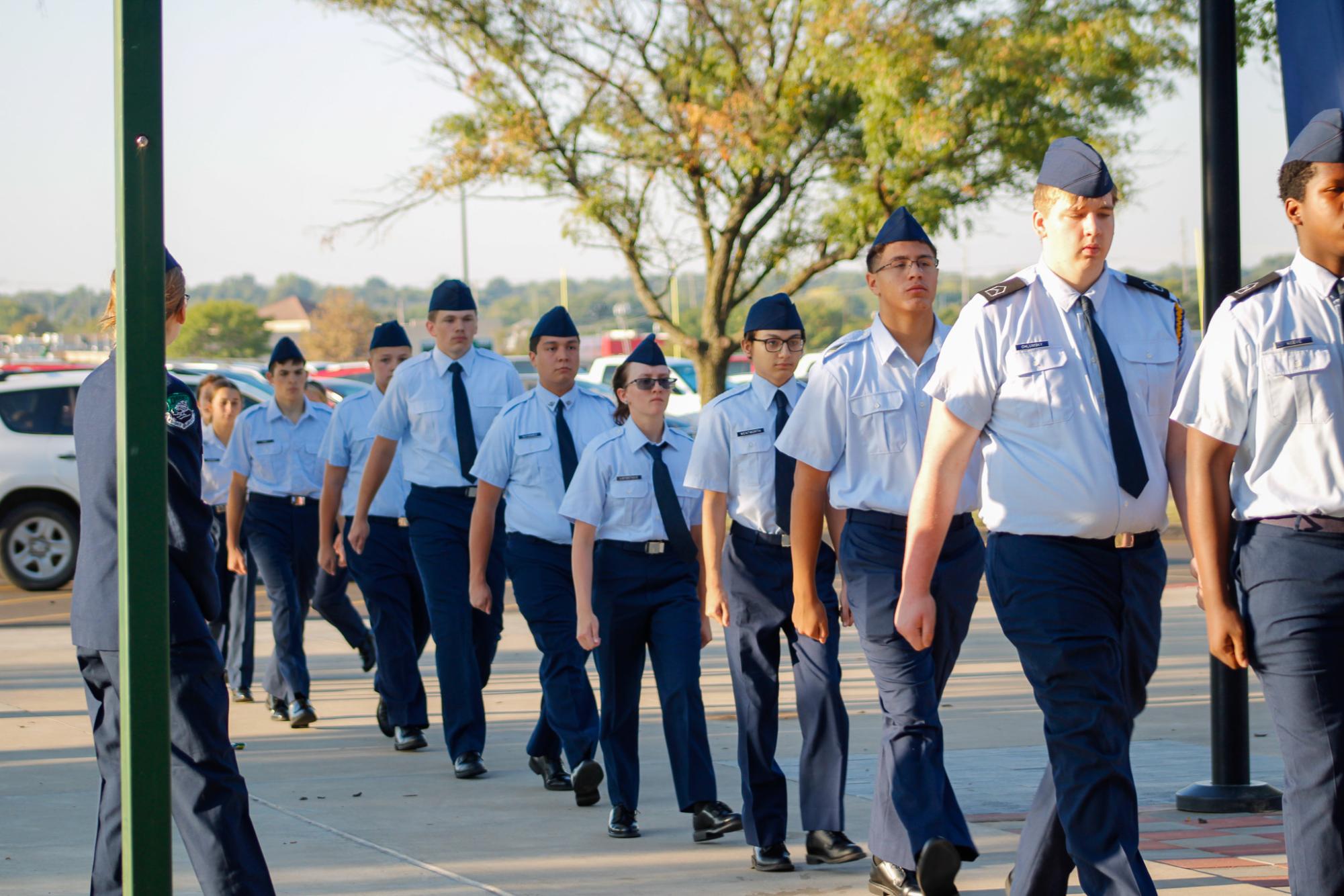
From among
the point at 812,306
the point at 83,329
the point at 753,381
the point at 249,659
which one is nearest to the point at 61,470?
the point at 249,659

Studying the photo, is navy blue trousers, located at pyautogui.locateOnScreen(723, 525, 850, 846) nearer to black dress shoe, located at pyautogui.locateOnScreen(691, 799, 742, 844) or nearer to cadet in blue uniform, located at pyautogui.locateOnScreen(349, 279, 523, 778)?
black dress shoe, located at pyautogui.locateOnScreen(691, 799, 742, 844)

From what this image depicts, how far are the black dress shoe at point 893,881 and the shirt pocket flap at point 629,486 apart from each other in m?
1.86

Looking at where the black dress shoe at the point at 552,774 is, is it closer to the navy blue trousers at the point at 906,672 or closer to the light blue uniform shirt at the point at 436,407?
the light blue uniform shirt at the point at 436,407

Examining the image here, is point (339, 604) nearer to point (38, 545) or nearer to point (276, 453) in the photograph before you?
point (276, 453)

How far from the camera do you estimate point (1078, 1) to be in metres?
18.2

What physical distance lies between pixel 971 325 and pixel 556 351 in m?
3.28

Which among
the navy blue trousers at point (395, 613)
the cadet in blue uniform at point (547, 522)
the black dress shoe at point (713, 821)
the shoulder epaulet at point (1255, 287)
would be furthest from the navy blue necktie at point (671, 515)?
the shoulder epaulet at point (1255, 287)

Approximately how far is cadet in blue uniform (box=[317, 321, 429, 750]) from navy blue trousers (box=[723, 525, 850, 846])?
2.62 meters

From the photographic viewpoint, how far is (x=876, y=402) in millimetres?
5473

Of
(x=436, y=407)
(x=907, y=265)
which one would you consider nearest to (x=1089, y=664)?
(x=907, y=265)

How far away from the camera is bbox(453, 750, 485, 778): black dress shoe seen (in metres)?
7.41

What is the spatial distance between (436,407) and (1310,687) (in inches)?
196

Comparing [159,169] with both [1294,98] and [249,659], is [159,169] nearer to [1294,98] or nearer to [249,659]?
[1294,98]

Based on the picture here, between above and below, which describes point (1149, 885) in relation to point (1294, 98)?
below
